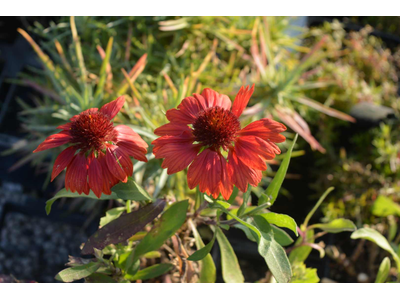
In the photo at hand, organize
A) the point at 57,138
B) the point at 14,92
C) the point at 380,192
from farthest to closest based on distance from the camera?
the point at 14,92, the point at 380,192, the point at 57,138

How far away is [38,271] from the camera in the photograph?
116 centimetres

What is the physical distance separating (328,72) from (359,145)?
0.99 ft

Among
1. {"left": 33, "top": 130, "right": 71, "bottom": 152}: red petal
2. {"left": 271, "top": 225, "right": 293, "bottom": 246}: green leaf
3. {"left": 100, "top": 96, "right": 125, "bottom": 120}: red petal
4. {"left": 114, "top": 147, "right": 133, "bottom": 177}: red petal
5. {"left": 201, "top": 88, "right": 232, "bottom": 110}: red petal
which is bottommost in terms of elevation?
{"left": 271, "top": 225, "right": 293, "bottom": 246}: green leaf

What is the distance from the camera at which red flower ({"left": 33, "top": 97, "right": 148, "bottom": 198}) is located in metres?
0.43

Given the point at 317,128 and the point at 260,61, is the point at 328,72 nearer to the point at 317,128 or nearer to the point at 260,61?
the point at 317,128

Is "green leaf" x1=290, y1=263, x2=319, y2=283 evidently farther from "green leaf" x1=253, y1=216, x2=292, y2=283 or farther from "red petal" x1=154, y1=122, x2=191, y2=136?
"red petal" x1=154, y1=122, x2=191, y2=136

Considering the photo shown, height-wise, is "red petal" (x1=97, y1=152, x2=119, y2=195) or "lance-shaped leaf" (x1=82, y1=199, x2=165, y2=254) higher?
"red petal" (x1=97, y1=152, x2=119, y2=195)

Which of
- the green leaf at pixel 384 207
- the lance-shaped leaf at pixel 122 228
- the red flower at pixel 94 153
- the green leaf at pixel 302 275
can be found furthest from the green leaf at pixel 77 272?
the green leaf at pixel 384 207

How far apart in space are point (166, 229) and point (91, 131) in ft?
0.63

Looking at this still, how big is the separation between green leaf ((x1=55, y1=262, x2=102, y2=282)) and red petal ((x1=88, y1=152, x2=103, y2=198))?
5.2 inches

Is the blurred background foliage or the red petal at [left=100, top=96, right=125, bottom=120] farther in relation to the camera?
the blurred background foliage

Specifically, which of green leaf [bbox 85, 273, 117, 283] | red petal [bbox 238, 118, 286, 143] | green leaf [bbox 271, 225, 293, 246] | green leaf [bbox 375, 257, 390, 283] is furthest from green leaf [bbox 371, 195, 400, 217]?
green leaf [bbox 85, 273, 117, 283]

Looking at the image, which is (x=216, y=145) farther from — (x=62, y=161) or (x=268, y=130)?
(x=62, y=161)

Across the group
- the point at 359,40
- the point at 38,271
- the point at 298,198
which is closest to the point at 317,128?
the point at 298,198
